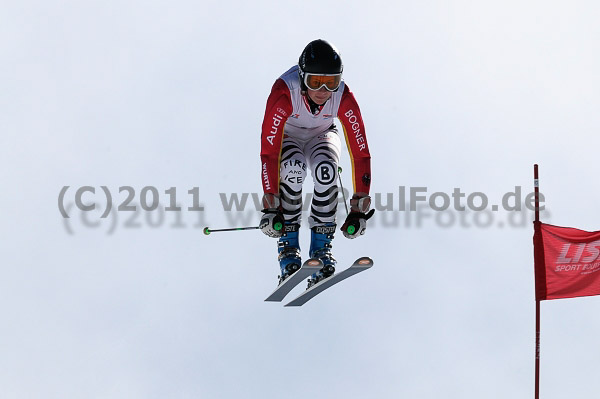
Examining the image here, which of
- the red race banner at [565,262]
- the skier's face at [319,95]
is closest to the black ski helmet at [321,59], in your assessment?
the skier's face at [319,95]

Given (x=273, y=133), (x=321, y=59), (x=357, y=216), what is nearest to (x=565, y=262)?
(x=357, y=216)

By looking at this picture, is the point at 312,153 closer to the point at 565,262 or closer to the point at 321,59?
the point at 321,59

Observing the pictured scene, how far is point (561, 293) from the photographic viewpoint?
1753 centimetres

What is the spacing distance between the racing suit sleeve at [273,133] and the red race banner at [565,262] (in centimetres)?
698

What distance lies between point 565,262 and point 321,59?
8.13 meters

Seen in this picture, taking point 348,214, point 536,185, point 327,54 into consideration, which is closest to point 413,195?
point 536,185

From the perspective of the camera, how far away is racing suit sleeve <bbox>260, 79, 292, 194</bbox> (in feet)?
40.7

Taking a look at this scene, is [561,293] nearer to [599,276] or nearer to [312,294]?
[599,276]

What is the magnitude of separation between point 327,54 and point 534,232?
7229 mm

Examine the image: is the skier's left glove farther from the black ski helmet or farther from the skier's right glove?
the black ski helmet

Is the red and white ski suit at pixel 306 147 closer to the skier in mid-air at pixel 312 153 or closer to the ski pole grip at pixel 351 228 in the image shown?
the skier in mid-air at pixel 312 153

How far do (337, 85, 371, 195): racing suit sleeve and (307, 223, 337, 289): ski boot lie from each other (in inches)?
30.7

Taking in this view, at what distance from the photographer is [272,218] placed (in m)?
12.4

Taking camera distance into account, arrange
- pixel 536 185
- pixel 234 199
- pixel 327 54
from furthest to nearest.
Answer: pixel 536 185, pixel 234 199, pixel 327 54
